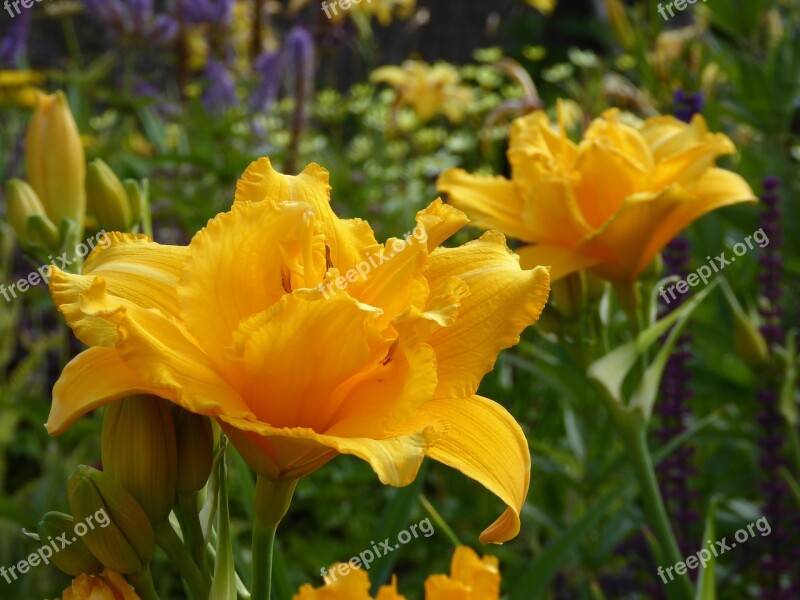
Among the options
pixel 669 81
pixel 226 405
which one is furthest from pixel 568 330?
pixel 669 81

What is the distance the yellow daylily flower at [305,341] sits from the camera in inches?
21.0

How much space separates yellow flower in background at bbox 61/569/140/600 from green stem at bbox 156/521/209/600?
0.15 feet

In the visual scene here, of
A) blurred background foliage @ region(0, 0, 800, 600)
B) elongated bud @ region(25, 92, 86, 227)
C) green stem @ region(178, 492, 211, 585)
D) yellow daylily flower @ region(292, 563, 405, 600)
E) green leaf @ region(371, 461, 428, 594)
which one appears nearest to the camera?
yellow daylily flower @ region(292, 563, 405, 600)

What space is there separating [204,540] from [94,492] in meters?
0.10

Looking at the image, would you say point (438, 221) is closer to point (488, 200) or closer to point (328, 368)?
point (328, 368)

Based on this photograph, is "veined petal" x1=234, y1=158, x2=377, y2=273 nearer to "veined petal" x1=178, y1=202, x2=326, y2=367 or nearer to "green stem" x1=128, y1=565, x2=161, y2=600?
"veined petal" x1=178, y1=202, x2=326, y2=367

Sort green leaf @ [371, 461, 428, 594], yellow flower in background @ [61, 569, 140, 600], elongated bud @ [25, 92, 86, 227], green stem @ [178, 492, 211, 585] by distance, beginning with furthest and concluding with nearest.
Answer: elongated bud @ [25, 92, 86, 227], green leaf @ [371, 461, 428, 594], green stem @ [178, 492, 211, 585], yellow flower in background @ [61, 569, 140, 600]

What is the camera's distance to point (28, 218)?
1008 mm

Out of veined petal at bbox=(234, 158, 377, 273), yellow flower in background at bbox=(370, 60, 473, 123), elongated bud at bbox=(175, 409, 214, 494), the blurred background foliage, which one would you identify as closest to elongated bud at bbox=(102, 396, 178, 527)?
elongated bud at bbox=(175, 409, 214, 494)

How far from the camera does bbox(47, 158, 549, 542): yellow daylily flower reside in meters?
0.53

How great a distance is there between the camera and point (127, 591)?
578mm

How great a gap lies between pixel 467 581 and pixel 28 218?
73 centimetres

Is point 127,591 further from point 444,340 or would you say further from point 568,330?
point 568,330

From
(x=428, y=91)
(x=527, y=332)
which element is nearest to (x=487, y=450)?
(x=527, y=332)
